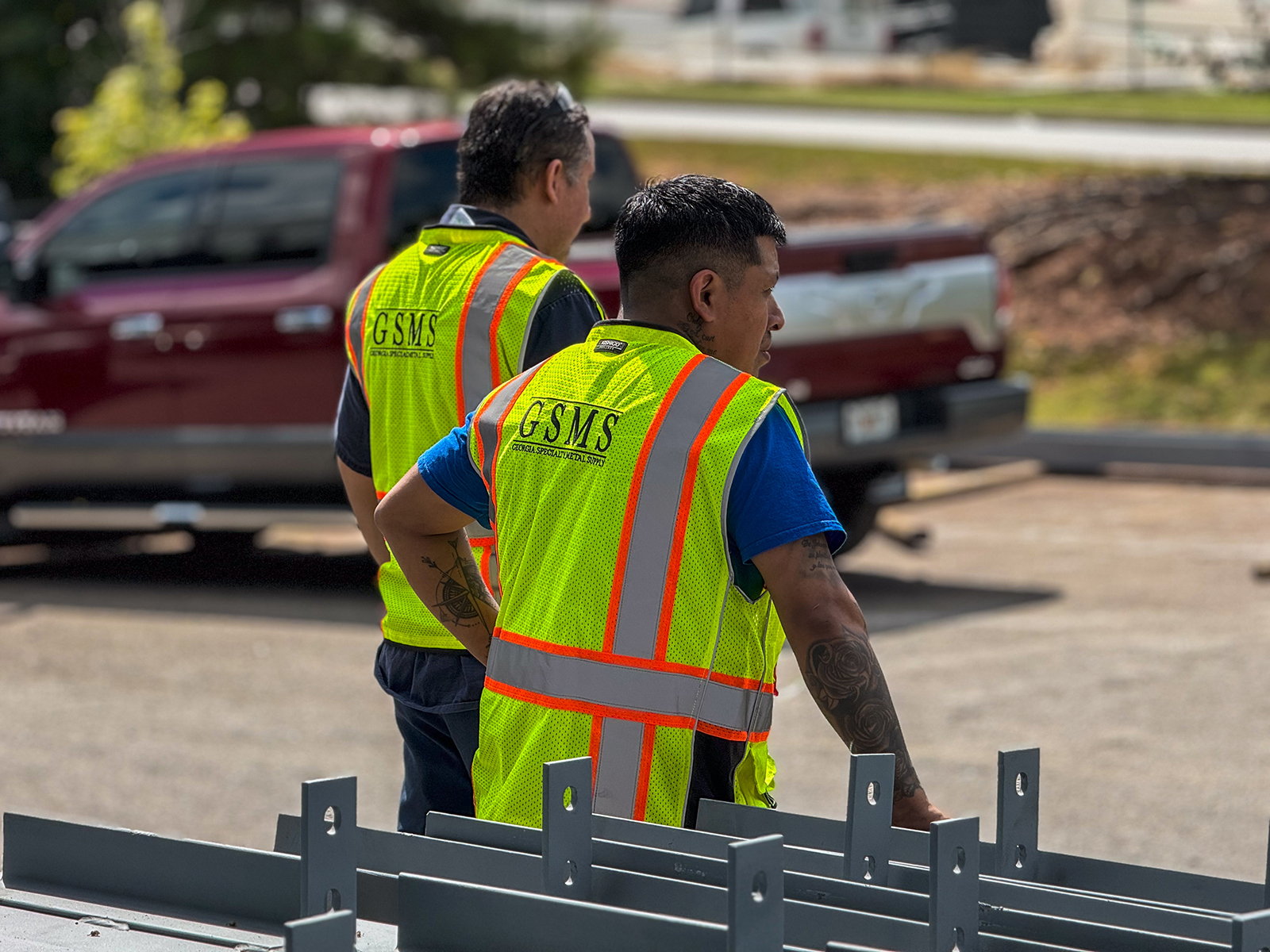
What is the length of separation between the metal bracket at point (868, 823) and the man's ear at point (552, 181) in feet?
6.04

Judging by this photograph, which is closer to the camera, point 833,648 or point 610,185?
point 833,648

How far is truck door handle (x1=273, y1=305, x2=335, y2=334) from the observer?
29.6ft

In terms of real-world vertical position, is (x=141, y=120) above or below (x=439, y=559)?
above

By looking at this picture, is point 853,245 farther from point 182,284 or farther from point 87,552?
point 87,552

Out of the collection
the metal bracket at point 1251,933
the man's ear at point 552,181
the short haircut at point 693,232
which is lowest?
the metal bracket at point 1251,933

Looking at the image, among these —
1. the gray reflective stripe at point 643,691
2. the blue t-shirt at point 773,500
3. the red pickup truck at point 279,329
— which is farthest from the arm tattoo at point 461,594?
the red pickup truck at point 279,329

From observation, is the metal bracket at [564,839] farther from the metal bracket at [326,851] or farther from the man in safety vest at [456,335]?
the man in safety vest at [456,335]

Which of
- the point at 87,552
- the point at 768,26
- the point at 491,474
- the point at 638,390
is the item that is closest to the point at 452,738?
the point at 491,474

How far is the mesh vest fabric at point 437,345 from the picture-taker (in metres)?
3.62

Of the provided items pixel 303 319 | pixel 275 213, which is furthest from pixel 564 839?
pixel 275 213

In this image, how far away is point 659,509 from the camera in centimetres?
262

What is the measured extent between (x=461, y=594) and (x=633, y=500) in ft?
2.36

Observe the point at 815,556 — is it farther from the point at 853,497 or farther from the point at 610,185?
the point at 853,497

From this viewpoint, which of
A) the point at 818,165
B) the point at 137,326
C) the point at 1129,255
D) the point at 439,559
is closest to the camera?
the point at 439,559
